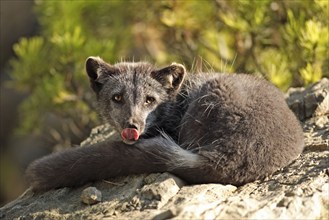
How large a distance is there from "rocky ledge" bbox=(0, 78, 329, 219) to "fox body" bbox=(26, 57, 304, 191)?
94 millimetres

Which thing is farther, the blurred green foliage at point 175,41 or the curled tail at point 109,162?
the blurred green foliage at point 175,41

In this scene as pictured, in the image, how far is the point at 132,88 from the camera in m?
5.02

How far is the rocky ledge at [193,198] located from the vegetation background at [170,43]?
6.92 feet

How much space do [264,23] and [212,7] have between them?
2.83ft

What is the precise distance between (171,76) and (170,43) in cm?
292

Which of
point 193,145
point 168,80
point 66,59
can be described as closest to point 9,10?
point 66,59

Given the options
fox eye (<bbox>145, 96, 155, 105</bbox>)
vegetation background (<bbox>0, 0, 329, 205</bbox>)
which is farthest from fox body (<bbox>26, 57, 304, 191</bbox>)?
vegetation background (<bbox>0, 0, 329, 205</bbox>)

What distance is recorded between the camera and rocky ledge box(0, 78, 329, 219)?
3.66m

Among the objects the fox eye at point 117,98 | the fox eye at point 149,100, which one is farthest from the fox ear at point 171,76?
the fox eye at point 117,98

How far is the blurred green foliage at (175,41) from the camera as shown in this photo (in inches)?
266

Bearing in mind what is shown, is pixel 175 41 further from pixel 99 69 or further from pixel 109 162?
pixel 109 162

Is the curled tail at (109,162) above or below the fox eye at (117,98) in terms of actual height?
below

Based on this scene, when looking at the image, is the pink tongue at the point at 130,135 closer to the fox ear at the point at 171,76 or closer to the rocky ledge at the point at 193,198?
the rocky ledge at the point at 193,198

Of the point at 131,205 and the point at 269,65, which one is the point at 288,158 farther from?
the point at 269,65
